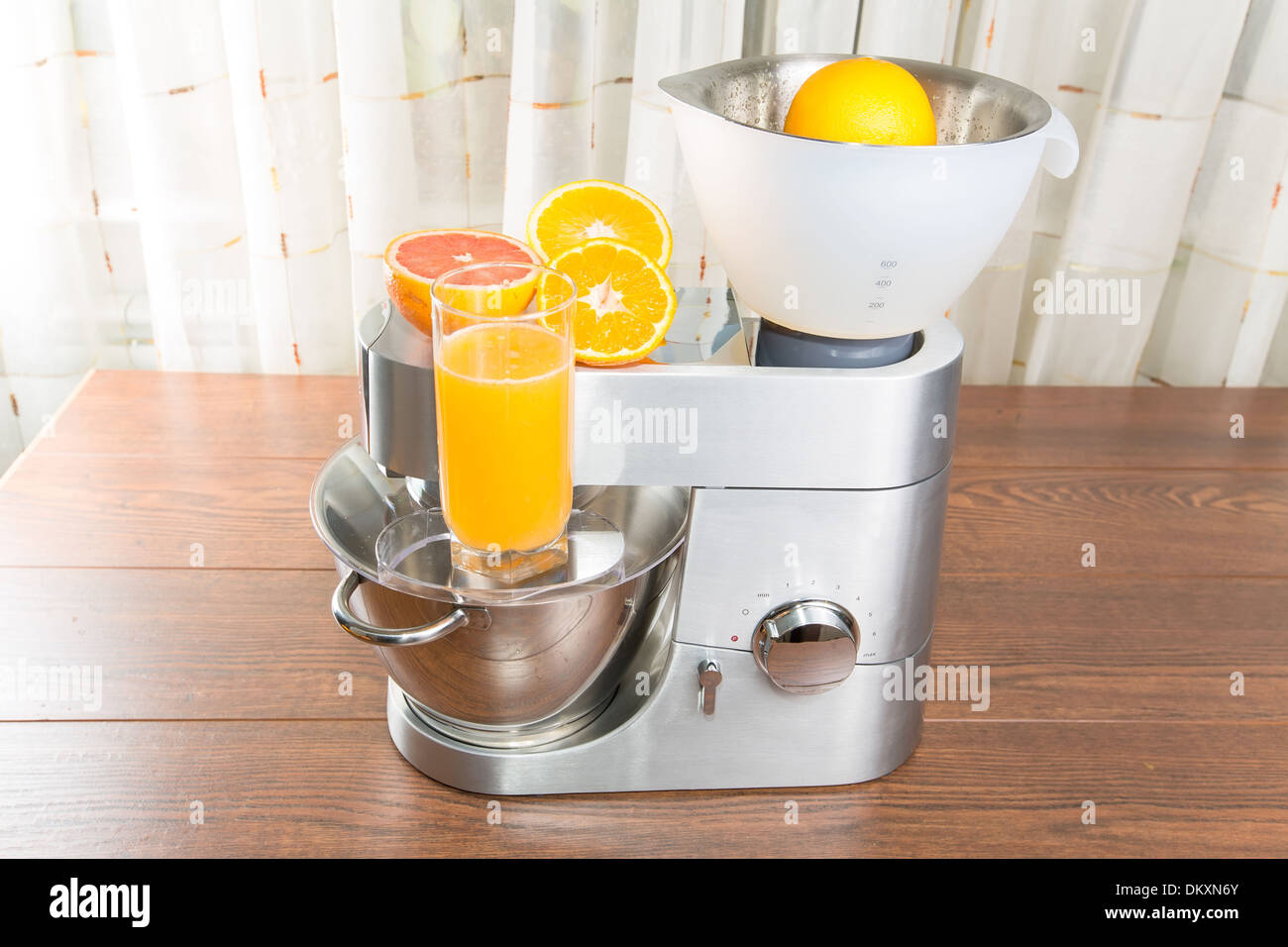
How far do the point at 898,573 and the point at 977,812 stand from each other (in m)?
0.16

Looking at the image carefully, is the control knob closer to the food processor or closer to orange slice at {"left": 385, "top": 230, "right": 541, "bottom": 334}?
the food processor

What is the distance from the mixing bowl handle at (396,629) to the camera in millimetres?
636

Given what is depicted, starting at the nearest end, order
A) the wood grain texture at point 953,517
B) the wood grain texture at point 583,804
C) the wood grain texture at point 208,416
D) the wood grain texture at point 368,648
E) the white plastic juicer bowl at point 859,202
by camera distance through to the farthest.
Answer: the white plastic juicer bowl at point 859,202 < the wood grain texture at point 583,804 < the wood grain texture at point 368,648 < the wood grain texture at point 953,517 < the wood grain texture at point 208,416

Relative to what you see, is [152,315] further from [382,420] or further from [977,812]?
[977,812]

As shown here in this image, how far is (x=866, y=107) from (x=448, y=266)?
0.26m

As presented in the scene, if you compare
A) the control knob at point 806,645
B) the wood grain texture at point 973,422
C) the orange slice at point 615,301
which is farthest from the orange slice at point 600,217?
the wood grain texture at point 973,422

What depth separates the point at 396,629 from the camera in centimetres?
66

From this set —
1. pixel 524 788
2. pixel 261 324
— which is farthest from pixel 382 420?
pixel 261 324

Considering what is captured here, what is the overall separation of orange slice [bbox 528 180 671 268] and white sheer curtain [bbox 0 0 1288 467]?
0.63m

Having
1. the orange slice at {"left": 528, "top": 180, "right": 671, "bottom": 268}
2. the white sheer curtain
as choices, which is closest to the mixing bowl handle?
the orange slice at {"left": 528, "top": 180, "right": 671, "bottom": 268}

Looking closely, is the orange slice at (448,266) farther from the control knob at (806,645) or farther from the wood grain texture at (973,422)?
the wood grain texture at (973,422)

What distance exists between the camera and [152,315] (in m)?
1.47

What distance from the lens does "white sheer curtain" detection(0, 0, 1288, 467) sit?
130 cm

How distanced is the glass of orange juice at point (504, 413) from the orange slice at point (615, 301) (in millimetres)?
28
